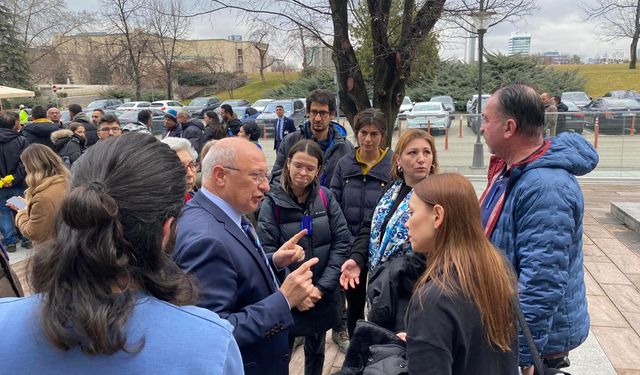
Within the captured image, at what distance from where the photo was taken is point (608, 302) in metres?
4.73

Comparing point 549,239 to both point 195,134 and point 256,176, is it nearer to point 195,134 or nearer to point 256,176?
point 256,176

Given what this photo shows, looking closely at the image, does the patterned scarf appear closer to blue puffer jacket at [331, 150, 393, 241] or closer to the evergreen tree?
blue puffer jacket at [331, 150, 393, 241]

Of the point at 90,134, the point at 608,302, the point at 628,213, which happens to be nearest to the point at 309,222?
the point at 608,302

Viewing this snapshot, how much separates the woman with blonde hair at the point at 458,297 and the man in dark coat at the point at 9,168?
23.3ft

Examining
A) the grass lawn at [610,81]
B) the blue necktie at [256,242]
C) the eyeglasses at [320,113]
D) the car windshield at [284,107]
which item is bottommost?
the blue necktie at [256,242]

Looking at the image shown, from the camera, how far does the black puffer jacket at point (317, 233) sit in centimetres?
316

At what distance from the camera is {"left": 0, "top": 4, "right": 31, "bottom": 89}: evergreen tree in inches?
1507

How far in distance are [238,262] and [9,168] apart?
262 inches

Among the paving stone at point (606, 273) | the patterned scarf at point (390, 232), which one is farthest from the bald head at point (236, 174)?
the paving stone at point (606, 273)

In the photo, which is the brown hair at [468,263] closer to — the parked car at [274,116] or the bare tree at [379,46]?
the bare tree at [379,46]

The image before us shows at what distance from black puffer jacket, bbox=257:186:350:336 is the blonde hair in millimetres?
2686

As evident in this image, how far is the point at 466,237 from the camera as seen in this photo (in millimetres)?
1689

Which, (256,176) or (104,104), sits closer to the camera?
(256,176)

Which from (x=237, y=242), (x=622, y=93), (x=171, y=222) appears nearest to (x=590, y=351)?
(x=237, y=242)
